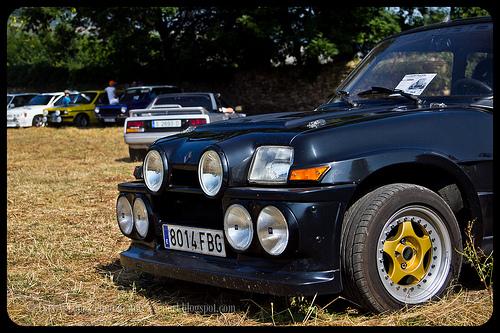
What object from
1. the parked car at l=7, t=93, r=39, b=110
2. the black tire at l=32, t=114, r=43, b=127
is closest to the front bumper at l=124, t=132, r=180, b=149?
the black tire at l=32, t=114, r=43, b=127

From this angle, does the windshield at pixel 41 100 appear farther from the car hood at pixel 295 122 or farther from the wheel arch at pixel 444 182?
the wheel arch at pixel 444 182

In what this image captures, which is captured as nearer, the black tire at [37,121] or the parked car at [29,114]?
the parked car at [29,114]

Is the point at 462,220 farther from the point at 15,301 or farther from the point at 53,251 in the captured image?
the point at 53,251

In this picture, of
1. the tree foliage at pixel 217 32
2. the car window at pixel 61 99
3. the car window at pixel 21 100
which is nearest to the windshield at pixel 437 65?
the tree foliage at pixel 217 32

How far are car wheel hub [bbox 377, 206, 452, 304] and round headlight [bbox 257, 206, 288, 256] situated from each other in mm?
470

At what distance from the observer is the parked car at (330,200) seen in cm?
340

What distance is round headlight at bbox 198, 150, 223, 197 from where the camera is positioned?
366 cm

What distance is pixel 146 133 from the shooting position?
13.4m

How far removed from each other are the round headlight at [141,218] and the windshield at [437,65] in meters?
1.53

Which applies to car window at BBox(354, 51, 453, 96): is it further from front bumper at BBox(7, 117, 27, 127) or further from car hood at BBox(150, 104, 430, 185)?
front bumper at BBox(7, 117, 27, 127)

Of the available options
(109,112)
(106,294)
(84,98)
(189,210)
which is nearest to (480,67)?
(189,210)

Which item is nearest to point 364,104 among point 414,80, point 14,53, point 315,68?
point 414,80

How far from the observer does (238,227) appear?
140 inches

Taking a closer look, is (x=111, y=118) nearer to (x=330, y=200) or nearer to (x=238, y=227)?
(x=238, y=227)
